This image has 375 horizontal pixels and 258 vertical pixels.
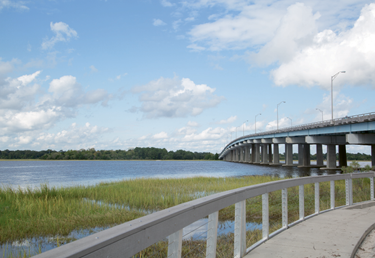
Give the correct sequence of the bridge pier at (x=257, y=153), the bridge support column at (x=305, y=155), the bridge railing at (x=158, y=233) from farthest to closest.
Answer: the bridge pier at (x=257, y=153), the bridge support column at (x=305, y=155), the bridge railing at (x=158, y=233)

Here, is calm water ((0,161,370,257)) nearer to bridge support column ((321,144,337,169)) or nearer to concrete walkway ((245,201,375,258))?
concrete walkway ((245,201,375,258))

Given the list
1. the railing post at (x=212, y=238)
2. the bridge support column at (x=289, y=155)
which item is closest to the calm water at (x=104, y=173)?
the bridge support column at (x=289, y=155)

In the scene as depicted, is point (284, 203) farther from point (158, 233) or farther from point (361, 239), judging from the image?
point (158, 233)

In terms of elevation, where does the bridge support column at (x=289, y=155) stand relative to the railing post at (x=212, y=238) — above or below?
above

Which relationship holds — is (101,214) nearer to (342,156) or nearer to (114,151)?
(342,156)

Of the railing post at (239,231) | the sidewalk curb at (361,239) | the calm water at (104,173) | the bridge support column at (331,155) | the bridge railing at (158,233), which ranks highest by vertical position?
the bridge support column at (331,155)

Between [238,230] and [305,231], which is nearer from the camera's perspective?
[238,230]

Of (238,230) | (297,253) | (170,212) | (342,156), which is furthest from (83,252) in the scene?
(342,156)

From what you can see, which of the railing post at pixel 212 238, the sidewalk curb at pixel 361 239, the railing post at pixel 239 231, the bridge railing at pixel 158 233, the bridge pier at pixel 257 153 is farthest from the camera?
the bridge pier at pixel 257 153

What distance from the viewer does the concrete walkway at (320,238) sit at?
5.21 metres

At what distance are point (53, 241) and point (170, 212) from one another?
859 centimetres

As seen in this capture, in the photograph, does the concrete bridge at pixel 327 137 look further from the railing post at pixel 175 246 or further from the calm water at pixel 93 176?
the railing post at pixel 175 246

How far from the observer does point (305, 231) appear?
672 cm

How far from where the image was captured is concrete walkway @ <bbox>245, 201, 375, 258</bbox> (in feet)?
17.1
